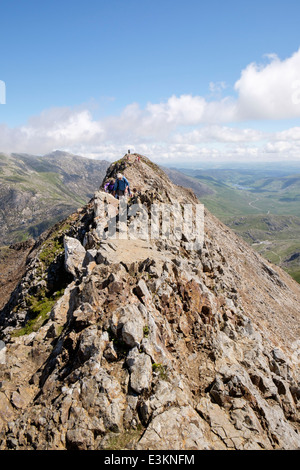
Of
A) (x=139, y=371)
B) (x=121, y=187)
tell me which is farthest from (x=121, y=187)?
(x=139, y=371)

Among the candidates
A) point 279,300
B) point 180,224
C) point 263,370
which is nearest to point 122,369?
point 263,370

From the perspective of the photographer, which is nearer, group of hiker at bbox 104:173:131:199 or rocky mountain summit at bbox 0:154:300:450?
rocky mountain summit at bbox 0:154:300:450

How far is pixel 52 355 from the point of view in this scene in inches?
620

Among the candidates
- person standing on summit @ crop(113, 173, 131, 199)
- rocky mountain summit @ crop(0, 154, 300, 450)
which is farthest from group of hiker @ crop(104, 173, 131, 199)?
rocky mountain summit @ crop(0, 154, 300, 450)

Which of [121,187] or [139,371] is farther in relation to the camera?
[121,187]

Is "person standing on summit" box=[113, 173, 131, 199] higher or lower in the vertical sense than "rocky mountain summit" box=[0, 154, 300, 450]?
higher

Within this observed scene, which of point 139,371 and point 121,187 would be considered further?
point 121,187

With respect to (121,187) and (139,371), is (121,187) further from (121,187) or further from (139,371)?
(139,371)

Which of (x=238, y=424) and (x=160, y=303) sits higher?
(x=160, y=303)

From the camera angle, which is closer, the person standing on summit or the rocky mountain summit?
the rocky mountain summit

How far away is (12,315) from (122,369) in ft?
66.3

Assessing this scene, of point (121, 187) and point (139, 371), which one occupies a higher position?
point (121, 187)

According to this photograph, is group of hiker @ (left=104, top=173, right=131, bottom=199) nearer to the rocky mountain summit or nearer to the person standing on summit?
the person standing on summit
